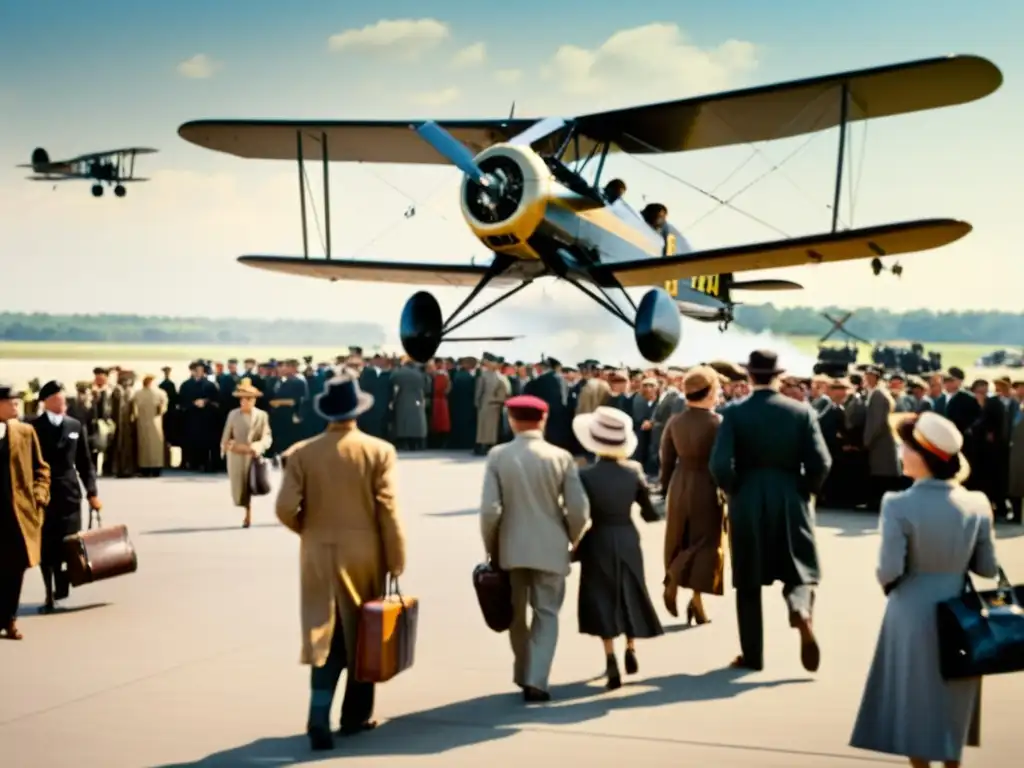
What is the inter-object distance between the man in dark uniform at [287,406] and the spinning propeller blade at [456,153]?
6.53 m

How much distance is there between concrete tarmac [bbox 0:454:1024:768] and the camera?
18.8 ft

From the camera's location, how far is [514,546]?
6.69 m

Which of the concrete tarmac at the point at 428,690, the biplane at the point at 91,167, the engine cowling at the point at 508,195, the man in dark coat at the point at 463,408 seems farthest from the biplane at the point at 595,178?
the biplane at the point at 91,167

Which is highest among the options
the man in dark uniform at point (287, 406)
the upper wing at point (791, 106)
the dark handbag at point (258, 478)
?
the upper wing at point (791, 106)

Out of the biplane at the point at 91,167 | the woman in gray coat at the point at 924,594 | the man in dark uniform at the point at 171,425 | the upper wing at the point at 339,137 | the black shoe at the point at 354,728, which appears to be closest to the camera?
the woman in gray coat at the point at 924,594

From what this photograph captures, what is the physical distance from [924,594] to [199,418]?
1686cm

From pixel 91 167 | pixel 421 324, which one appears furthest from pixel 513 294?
pixel 91 167

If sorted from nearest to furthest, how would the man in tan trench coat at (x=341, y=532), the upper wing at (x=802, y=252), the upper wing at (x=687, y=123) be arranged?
the man in tan trench coat at (x=341, y=532) → the upper wing at (x=802, y=252) → the upper wing at (x=687, y=123)

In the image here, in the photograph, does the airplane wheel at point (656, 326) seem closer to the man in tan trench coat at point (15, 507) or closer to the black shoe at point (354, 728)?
the man in tan trench coat at point (15, 507)

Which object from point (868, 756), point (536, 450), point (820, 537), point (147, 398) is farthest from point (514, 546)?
point (147, 398)

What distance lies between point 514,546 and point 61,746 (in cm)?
246

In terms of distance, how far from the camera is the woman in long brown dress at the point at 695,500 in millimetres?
8094

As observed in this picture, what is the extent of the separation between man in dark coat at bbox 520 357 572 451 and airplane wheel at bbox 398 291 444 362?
1972mm

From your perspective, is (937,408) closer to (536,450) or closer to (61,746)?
(536,450)
